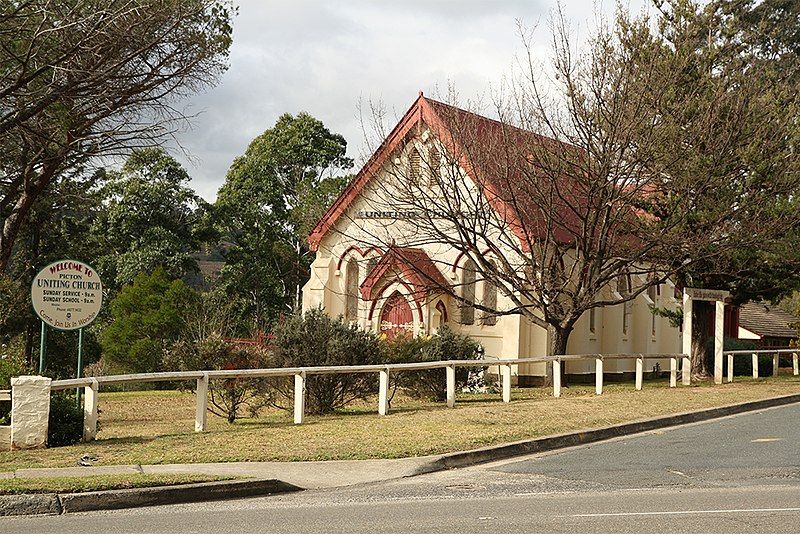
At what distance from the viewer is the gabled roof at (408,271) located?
28.0 meters

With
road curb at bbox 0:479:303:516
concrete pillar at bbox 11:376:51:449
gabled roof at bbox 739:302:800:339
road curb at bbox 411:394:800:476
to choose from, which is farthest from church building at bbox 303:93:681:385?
gabled roof at bbox 739:302:800:339

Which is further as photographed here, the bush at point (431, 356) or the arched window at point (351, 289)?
the arched window at point (351, 289)

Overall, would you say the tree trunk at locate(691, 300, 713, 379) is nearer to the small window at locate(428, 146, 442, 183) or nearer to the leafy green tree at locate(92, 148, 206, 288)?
the small window at locate(428, 146, 442, 183)

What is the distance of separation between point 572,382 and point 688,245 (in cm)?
788

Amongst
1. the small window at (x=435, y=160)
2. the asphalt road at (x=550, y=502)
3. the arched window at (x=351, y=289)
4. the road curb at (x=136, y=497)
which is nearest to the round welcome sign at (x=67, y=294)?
the road curb at (x=136, y=497)

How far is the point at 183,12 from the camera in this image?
21.6 metres

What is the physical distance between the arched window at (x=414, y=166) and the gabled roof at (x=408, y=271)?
6.56 feet

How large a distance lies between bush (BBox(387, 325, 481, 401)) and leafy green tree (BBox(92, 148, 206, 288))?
21564mm

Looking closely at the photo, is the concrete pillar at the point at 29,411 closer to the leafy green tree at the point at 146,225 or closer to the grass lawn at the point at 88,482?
the grass lawn at the point at 88,482

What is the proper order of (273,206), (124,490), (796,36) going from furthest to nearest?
1. (796,36)
2. (273,206)
3. (124,490)

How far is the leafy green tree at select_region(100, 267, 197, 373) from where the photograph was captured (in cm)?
3525

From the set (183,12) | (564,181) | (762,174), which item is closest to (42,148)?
(183,12)

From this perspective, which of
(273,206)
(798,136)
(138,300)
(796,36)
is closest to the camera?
(798,136)

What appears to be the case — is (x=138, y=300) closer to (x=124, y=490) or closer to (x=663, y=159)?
(x=663, y=159)
